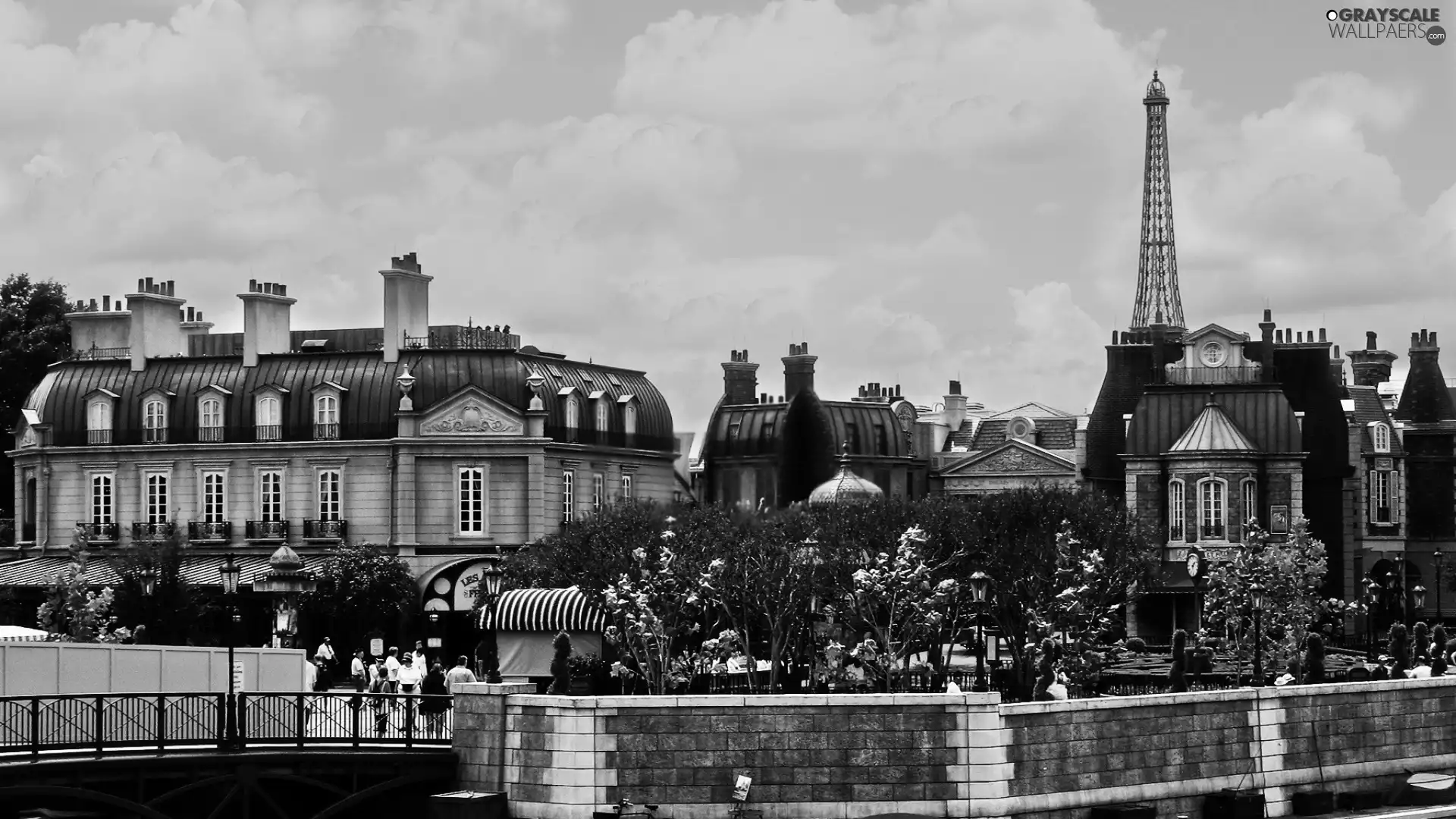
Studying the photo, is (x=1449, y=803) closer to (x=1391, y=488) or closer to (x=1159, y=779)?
(x=1159, y=779)

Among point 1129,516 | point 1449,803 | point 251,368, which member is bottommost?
point 1449,803

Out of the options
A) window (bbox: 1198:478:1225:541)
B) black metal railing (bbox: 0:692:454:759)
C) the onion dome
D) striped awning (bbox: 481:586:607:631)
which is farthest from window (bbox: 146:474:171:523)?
black metal railing (bbox: 0:692:454:759)

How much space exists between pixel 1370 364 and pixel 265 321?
5565cm

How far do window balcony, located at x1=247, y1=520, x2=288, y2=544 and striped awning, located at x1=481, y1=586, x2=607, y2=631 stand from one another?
68.4ft

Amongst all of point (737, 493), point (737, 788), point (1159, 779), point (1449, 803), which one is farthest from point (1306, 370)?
point (737, 788)

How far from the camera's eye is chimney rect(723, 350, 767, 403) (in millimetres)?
107125

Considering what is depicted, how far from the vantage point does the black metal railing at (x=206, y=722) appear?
41.9 m

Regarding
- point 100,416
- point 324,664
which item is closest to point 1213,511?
point 324,664

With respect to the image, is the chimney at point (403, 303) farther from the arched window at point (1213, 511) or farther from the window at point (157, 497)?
the arched window at point (1213, 511)

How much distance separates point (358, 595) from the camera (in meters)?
76.8

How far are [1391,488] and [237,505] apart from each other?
49.0 meters

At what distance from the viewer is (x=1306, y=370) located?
9344 centimetres

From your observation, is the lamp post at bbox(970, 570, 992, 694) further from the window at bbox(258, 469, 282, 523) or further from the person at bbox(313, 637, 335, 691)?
the window at bbox(258, 469, 282, 523)

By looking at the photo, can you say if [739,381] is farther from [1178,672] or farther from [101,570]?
[1178,672]
